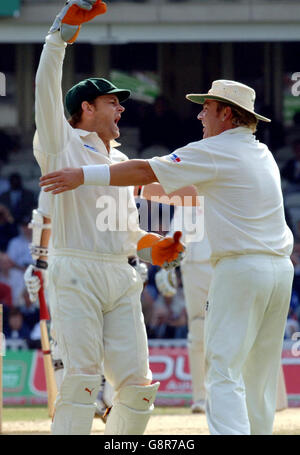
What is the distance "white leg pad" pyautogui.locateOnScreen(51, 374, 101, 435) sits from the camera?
5.88m

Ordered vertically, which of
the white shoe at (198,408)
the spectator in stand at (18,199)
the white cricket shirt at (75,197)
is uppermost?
the white cricket shirt at (75,197)

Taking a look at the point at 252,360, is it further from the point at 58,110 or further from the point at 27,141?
the point at 27,141

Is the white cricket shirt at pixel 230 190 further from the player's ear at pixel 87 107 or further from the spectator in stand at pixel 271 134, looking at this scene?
the spectator in stand at pixel 271 134

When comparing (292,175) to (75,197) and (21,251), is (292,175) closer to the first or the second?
(21,251)

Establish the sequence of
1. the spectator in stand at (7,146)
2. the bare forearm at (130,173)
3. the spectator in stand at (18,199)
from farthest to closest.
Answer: the spectator in stand at (7,146), the spectator in stand at (18,199), the bare forearm at (130,173)

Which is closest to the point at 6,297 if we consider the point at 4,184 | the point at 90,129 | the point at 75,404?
the point at 4,184

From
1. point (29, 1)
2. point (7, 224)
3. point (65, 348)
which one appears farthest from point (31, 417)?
point (29, 1)

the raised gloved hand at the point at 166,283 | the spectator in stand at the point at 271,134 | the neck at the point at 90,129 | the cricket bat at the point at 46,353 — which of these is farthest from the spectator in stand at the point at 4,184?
the neck at the point at 90,129

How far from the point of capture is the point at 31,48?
18.4m

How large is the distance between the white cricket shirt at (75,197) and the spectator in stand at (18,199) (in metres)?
9.11

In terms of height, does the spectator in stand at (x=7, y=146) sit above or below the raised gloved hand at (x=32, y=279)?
below

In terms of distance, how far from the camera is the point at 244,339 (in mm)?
5633

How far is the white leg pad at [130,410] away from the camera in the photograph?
19.9ft
